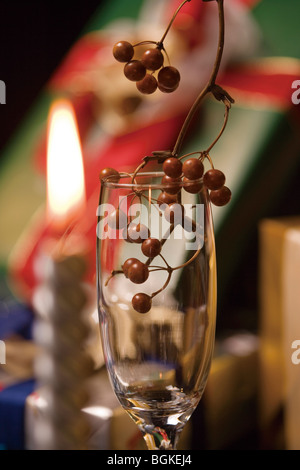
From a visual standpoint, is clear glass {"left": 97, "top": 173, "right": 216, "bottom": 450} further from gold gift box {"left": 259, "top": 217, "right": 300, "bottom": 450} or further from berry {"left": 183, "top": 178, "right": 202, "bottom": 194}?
gold gift box {"left": 259, "top": 217, "right": 300, "bottom": 450}

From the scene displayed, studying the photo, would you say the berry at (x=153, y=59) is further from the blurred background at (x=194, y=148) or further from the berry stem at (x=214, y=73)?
the blurred background at (x=194, y=148)

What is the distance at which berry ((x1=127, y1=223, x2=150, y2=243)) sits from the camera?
236 millimetres

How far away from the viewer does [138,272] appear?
9.1 inches

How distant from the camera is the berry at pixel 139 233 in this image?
236mm

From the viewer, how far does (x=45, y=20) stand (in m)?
0.71

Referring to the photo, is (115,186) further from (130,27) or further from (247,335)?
(130,27)

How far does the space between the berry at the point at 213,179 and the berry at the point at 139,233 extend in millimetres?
29

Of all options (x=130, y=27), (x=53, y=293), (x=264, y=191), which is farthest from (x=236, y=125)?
(x=53, y=293)

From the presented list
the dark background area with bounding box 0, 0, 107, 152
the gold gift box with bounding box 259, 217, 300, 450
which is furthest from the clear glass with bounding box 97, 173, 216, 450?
the dark background area with bounding box 0, 0, 107, 152

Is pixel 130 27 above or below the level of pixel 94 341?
above

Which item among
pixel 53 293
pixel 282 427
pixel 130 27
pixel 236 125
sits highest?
pixel 130 27

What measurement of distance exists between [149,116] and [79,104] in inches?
3.8

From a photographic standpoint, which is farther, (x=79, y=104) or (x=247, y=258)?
(x=79, y=104)

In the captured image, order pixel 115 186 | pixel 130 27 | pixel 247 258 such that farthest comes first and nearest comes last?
pixel 130 27
pixel 247 258
pixel 115 186
